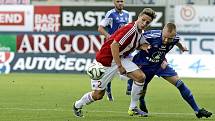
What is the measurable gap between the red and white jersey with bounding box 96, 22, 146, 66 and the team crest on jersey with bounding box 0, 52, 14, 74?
1806 centimetres

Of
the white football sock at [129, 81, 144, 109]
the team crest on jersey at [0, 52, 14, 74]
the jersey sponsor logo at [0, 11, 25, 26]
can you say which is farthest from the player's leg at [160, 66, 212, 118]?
the jersey sponsor logo at [0, 11, 25, 26]

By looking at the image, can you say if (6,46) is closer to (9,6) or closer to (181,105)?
(9,6)

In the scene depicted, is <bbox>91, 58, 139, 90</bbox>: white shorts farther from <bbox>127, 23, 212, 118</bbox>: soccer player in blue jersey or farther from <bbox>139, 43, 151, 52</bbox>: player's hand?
<bbox>127, 23, 212, 118</bbox>: soccer player in blue jersey

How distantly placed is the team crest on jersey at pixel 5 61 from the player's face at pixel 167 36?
18.2m

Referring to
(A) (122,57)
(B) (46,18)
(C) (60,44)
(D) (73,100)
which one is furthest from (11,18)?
(A) (122,57)

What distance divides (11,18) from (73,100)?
21.4 metres

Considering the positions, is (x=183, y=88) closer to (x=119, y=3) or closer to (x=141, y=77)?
(x=141, y=77)

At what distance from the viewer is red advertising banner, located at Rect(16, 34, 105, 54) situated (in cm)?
3378

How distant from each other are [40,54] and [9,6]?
8045 millimetres

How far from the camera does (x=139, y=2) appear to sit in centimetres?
3769

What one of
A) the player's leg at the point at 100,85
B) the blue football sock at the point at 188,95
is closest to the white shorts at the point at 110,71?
the player's leg at the point at 100,85

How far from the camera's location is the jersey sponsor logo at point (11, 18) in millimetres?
38594

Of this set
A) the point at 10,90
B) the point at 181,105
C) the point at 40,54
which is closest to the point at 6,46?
the point at 40,54

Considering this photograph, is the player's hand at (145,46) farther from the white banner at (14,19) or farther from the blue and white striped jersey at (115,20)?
the white banner at (14,19)
